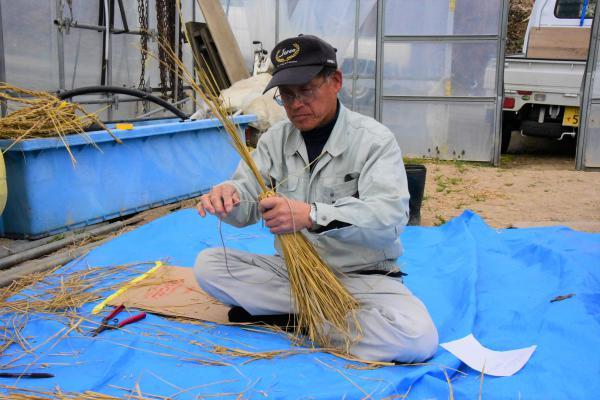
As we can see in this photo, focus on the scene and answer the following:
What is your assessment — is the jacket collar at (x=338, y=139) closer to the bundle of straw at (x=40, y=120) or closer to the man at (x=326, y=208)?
the man at (x=326, y=208)

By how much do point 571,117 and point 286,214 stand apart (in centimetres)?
619

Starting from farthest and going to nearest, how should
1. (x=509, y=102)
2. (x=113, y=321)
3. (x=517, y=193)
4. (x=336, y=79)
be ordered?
(x=509, y=102)
(x=517, y=193)
(x=113, y=321)
(x=336, y=79)

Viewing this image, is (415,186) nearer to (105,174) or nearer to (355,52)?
(105,174)

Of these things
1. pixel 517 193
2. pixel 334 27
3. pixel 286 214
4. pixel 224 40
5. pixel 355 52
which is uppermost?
pixel 334 27

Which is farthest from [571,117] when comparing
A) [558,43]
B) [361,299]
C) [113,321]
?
[113,321]

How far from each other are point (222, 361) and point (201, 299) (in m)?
0.61

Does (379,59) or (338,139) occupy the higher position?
(379,59)

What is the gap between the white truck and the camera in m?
6.90

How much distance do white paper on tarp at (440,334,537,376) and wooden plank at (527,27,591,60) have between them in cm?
671

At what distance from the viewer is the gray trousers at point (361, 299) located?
1.99 metres

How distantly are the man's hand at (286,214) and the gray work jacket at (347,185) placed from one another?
5cm

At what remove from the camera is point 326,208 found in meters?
1.89

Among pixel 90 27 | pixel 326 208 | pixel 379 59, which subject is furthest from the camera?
pixel 379 59

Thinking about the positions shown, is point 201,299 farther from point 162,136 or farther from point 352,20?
point 352,20
